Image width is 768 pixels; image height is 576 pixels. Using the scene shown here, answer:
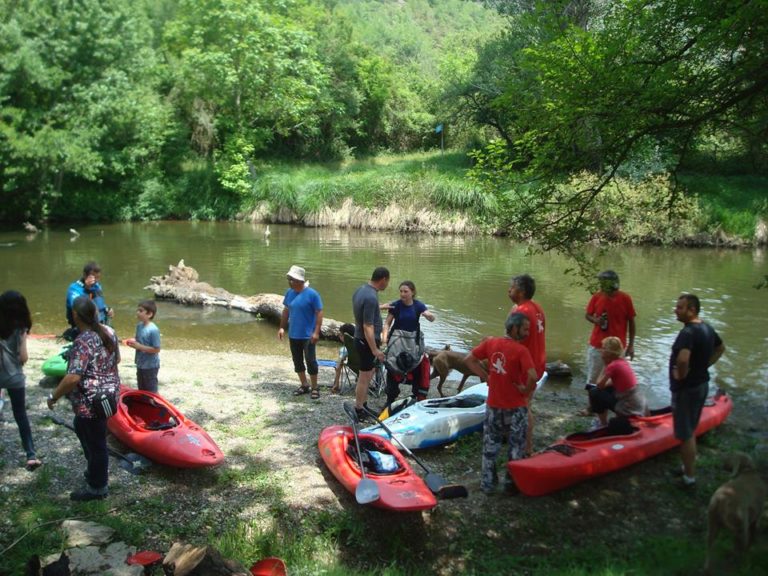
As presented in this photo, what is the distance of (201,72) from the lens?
31.9 metres

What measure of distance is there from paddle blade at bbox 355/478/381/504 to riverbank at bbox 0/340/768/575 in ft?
0.88

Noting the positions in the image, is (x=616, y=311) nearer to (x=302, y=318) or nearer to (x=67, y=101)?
(x=302, y=318)

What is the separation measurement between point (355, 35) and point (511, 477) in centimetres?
4114

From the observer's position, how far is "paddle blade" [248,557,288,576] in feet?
14.1

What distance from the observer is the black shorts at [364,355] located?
23.9 feet

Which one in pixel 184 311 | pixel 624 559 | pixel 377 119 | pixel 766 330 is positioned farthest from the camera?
pixel 377 119

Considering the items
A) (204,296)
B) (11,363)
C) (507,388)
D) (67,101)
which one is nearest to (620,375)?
(507,388)

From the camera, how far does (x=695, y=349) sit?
214 inches

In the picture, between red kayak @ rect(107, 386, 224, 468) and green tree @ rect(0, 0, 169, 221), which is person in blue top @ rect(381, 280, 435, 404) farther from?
green tree @ rect(0, 0, 169, 221)

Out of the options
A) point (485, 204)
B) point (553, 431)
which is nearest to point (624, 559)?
point (553, 431)

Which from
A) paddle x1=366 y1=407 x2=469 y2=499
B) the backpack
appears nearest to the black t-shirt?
paddle x1=366 y1=407 x2=469 y2=499

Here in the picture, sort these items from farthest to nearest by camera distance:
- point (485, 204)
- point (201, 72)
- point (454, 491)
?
point (201, 72), point (485, 204), point (454, 491)

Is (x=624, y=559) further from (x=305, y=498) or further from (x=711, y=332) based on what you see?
(x=305, y=498)

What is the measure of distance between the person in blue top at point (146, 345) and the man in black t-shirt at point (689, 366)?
4.93 meters
